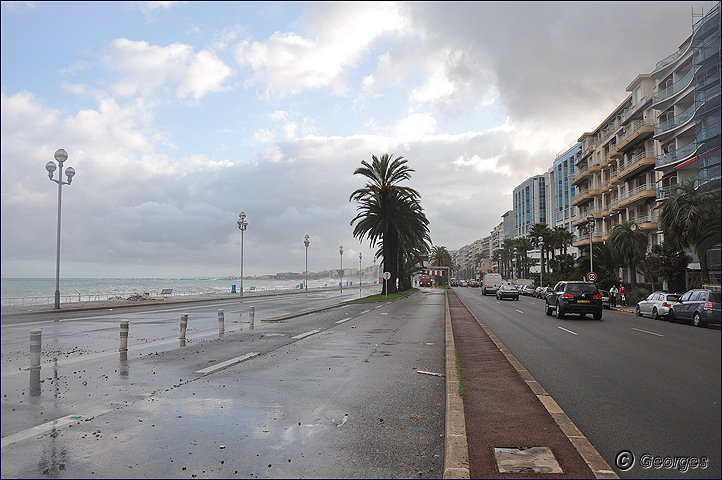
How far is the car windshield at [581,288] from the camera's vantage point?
2645cm

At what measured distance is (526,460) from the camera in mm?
5230

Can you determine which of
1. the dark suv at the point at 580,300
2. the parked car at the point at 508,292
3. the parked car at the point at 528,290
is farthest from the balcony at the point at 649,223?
the dark suv at the point at 580,300

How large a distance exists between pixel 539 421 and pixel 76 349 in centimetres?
1193

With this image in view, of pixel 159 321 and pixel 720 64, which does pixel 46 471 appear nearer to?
pixel 720 64

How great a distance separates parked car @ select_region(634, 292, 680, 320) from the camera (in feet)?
88.8

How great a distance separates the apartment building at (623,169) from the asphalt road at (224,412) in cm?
3923

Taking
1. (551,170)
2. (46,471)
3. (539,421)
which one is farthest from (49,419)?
(551,170)

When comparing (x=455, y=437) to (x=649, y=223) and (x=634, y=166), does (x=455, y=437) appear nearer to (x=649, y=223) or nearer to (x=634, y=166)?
(x=649, y=223)

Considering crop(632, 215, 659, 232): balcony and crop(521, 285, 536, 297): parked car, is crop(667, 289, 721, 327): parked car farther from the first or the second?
crop(521, 285, 536, 297): parked car

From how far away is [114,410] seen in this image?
7.32 metres

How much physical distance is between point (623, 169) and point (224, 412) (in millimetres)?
57164

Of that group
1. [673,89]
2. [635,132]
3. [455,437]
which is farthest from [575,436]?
[635,132]

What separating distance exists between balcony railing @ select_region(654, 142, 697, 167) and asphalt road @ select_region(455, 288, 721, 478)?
1167 inches

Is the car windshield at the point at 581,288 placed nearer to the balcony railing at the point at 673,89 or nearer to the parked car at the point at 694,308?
the parked car at the point at 694,308
